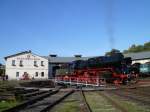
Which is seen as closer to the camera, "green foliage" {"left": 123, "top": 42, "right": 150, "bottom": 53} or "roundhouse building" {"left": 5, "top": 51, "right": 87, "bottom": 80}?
"roundhouse building" {"left": 5, "top": 51, "right": 87, "bottom": 80}

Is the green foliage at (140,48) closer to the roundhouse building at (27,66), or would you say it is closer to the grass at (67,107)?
the roundhouse building at (27,66)

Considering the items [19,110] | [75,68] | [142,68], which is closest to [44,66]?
[142,68]

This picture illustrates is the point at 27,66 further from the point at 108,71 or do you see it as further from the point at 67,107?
the point at 67,107

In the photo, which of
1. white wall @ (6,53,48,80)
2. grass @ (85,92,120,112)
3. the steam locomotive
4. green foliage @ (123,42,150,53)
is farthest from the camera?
green foliage @ (123,42,150,53)

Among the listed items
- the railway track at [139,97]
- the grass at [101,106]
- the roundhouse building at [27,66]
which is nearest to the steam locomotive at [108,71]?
the railway track at [139,97]

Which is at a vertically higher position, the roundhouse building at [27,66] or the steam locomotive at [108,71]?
the roundhouse building at [27,66]

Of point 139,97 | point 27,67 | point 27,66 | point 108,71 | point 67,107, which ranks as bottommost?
point 67,107

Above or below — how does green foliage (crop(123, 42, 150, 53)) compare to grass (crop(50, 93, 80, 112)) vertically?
above

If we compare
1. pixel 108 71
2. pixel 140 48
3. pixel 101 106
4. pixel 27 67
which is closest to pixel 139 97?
pixel 101 106

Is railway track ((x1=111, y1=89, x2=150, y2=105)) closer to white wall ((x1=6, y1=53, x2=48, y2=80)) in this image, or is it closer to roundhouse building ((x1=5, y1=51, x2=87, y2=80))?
roundhouse building ((x1=5, y1=51, x2=87, y2=80))

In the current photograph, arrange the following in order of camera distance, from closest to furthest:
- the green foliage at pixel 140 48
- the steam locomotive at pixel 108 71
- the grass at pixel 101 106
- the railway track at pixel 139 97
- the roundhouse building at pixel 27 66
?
1. the grass at pixel 101 106
2. the railway track at pixel 139 97
3. the steam locomotive at pixel 108 71
4. the roundhouse building at pixel 27 66
5. the green foliage at pixel 140 48

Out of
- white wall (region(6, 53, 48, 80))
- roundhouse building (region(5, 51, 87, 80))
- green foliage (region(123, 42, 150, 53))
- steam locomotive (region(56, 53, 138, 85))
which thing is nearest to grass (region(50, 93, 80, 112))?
steam locomotive (region(56, 53, 138, 85))

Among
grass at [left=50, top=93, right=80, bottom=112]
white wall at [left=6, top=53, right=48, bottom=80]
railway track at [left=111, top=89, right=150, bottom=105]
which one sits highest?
white wall at [left=6, top=53, right=48, bottom=80]

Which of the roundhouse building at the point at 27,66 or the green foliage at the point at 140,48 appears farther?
the green foliage at the point at 140,48
